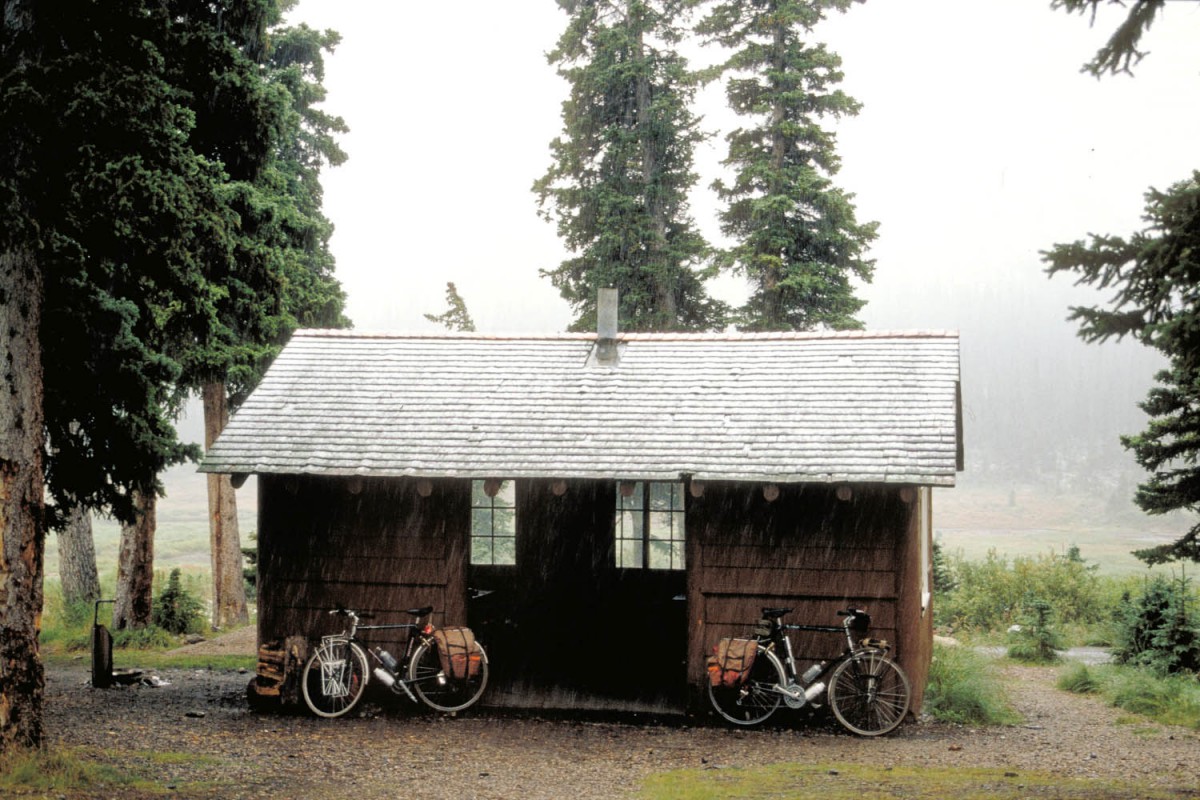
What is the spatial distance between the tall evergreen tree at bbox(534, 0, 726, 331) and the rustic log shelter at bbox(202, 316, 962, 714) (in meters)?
10.0

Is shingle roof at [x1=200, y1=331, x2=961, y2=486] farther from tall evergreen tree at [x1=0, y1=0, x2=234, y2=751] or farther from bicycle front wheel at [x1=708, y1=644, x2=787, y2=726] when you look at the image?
bicycle front wheel at [x1=708, y1=644, x2=787, y2=726]

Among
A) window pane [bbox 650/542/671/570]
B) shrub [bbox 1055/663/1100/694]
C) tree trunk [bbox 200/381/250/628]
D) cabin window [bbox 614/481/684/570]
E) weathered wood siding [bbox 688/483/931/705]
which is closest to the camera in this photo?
weathered wood siding [bbox 688/483/931/705]

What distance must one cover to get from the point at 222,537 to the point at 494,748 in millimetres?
10804

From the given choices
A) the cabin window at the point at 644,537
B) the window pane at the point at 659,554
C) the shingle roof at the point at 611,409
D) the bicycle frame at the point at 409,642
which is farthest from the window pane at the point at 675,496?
the bicycle frame at the point at 409,642

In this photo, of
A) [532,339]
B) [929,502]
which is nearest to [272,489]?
[532,339]

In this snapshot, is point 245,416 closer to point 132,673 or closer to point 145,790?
point 132,673

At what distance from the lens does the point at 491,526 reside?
1448cm

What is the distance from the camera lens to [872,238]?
22.7 m

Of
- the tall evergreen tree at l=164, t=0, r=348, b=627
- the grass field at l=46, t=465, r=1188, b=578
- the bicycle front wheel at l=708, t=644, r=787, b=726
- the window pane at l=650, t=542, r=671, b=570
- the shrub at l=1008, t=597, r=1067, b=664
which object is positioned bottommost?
the grass field at l=46, t=465, r=1188, b=578

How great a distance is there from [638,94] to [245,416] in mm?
14379

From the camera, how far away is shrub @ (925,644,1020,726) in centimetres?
1194

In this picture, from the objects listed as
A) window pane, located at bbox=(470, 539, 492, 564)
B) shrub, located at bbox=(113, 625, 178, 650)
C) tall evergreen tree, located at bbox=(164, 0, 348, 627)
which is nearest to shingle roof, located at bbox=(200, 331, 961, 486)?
tall evergreen tree, located at bbox=(164, 0, 348, 627)

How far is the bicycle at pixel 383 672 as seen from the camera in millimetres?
11500

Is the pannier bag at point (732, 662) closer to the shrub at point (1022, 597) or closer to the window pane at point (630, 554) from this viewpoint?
the window pane at point (630, 554)
